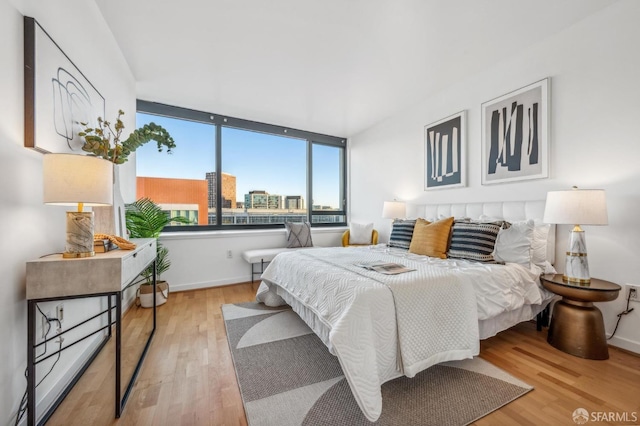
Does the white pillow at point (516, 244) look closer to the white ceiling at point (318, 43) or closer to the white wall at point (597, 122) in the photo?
the white wall at point (597, 122)

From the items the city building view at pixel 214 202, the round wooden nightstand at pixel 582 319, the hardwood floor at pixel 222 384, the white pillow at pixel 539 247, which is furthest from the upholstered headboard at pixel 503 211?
the city building view at pixel 214 202

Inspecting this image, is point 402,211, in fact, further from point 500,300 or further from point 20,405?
point 20,405

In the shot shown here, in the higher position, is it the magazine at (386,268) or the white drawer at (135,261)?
the white drawer at (135,261)

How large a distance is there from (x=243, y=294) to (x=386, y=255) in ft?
6.47

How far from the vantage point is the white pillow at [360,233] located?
4.36m

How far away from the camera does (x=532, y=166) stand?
249 centimetres

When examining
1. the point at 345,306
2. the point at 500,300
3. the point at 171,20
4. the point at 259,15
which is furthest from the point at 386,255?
the point at 171,20

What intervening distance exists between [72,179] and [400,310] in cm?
184

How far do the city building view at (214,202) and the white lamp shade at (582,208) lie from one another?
12.3 feet

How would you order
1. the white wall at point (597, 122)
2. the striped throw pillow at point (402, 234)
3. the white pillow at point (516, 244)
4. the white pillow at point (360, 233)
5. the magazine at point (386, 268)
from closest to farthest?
the magazine at point (386, 268) → the white wall at point (597, 122) → the white pillow at point (516, 244) → the striped throw pillow at point (402, 234) → the white pillow at point (360, 233)

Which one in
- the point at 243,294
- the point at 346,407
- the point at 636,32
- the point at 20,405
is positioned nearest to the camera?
the point at 20,405

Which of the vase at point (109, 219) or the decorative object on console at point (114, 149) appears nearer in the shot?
the decorative object on console at point (114, 149)

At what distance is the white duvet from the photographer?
1.34m

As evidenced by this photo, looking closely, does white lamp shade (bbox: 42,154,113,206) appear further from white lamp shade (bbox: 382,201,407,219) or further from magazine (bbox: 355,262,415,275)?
white lamp shade (bbox: 382,201,407,219)
